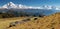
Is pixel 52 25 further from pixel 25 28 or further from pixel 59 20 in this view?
pixel 25 28

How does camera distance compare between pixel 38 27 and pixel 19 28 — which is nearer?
pixel 38 27

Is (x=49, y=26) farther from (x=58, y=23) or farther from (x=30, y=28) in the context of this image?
(x=30, y=28)

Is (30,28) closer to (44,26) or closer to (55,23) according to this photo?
(44,26)

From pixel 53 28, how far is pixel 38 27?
1.27 m

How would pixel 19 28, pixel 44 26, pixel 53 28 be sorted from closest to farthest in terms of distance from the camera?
pixel 53 28
pixel 44 26
pixel 19 28

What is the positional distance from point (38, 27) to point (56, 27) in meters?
1.39

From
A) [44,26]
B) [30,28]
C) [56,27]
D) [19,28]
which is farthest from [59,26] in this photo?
[19,28]

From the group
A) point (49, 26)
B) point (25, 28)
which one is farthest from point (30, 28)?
point (49, 26)

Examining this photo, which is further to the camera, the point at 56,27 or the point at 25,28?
the point at 25,28

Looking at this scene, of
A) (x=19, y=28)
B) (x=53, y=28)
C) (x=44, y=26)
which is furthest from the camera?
(x=19, y=28)

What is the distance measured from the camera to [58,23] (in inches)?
446

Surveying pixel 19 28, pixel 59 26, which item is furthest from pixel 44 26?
pixel 19 28

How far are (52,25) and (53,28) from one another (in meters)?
0.46

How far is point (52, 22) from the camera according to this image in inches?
458
